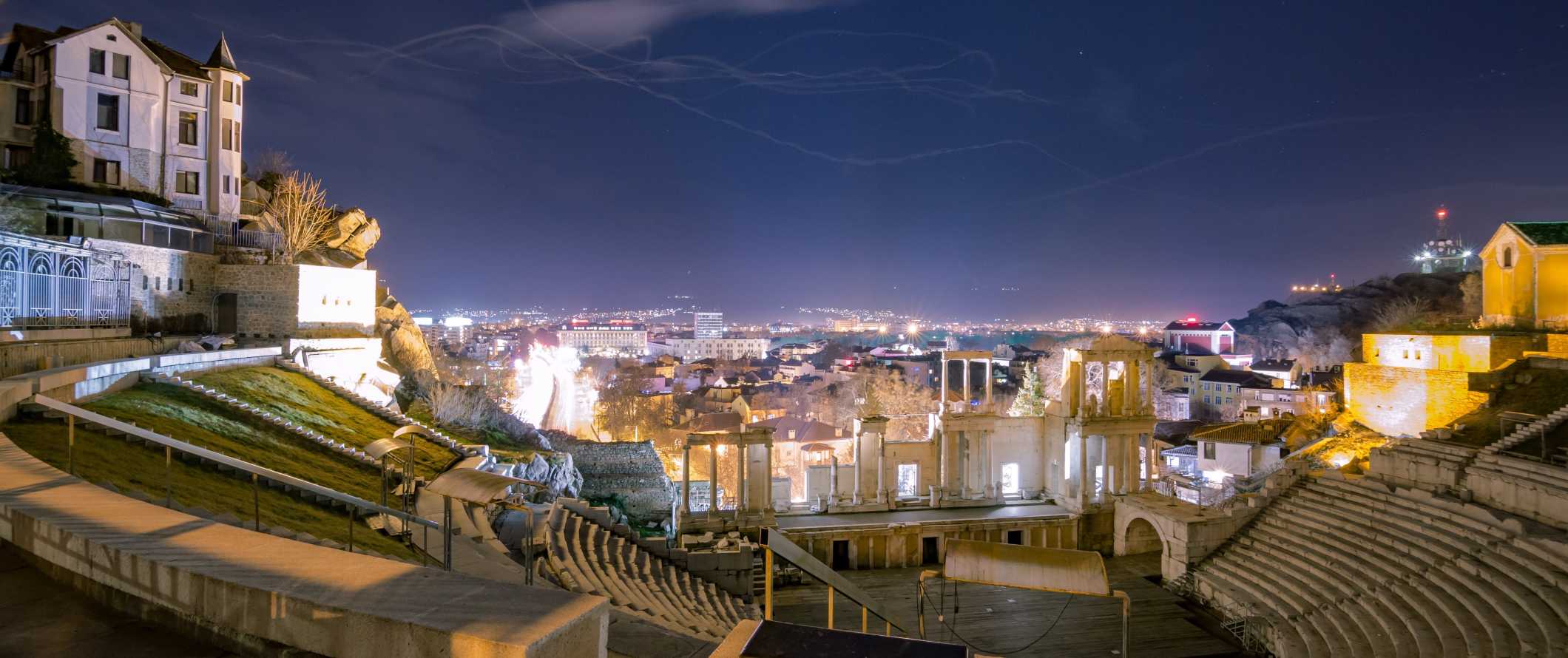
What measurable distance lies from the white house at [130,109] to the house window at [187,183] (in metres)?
0.03

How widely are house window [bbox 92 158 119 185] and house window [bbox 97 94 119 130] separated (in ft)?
4.30

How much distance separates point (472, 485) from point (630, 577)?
8.51 m

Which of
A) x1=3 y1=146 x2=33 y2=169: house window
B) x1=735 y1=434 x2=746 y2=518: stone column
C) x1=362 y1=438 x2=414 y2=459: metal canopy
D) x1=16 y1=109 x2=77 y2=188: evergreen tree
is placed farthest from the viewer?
x1=3 y1=146 x2=33 y2=169: house window

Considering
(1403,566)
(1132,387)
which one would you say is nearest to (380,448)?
(1403,566)

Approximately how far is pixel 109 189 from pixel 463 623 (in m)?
34.9

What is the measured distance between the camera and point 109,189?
27328 millimetres

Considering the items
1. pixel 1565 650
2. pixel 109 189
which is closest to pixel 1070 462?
pixel 1565 650

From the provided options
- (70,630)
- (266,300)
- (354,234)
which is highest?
(354,234)

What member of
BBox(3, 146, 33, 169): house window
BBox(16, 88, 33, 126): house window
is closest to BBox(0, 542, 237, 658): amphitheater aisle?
BBox(3, 146, 33, 169): house window

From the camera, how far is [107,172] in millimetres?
27859

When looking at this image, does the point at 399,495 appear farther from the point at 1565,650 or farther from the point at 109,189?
the point at 109,189

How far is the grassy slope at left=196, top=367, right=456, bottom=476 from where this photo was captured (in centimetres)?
1706

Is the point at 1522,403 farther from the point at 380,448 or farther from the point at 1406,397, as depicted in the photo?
the point at 380,448

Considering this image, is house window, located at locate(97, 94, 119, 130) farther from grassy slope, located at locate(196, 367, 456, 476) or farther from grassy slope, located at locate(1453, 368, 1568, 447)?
grassy slope, located at locate(1453, 368, 1568, 447)
